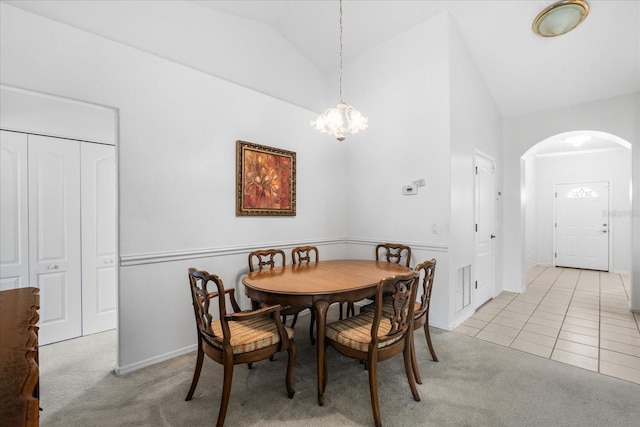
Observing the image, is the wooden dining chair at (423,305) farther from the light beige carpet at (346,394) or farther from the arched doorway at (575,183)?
the arched doorway at (575,183)

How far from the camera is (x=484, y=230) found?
159 inches

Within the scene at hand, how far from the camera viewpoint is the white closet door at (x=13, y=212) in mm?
2684

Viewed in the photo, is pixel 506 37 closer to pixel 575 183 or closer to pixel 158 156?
pixel 158 156

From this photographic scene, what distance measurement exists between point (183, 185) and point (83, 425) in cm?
182

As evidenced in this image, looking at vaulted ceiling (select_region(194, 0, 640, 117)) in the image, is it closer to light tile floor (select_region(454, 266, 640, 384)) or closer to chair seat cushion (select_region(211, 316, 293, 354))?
light tile floor (select_region(454, 266, 640, 384))

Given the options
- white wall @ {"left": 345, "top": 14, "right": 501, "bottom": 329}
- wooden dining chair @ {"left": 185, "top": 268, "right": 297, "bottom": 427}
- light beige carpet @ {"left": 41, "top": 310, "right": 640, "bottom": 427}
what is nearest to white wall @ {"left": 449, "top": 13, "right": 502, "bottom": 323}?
white wall @ {"left": 345, "top": 14, "right": 501, "bottom": 329}

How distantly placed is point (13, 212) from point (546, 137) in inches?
264

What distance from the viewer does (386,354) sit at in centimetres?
185

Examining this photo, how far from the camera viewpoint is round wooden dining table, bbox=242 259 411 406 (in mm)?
1931

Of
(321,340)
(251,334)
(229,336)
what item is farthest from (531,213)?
(229,336)

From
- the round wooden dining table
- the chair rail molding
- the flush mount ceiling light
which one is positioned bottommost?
the round wooden dining table

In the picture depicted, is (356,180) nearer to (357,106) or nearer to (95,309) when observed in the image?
(357,106)

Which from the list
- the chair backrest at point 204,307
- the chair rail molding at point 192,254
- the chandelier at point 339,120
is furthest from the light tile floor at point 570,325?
the chair backrest at point 204,307

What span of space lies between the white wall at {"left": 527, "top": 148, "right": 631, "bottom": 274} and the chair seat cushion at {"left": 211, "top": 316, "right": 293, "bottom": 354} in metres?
6.95
